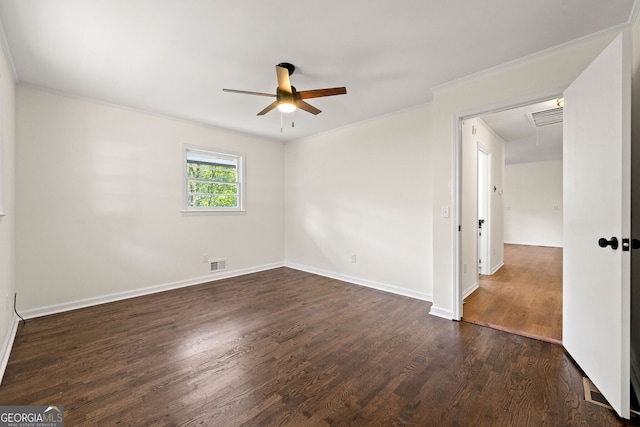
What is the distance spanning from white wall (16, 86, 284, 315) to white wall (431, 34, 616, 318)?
331 centimetres

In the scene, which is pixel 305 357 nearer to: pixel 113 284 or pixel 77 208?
pixel 113 284

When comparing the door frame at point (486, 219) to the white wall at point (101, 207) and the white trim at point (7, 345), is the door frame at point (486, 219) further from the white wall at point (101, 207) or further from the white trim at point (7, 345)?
the white trim at point (7, 345)

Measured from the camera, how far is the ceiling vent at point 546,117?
148 inches

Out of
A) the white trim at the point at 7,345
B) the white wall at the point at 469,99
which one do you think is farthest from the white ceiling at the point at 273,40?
the white trim at the point at 7,345

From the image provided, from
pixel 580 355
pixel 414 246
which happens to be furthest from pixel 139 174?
pixel 580 355

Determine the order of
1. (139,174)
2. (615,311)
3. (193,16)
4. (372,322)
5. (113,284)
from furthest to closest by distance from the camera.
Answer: (139,174) < (113,284) < (372,322) < (193,16) < (615,311)

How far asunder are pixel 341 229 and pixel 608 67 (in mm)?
3448

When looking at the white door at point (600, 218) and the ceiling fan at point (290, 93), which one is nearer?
the white door at point (600, 218)

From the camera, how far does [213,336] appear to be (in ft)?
8.27

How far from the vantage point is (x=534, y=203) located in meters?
8.33

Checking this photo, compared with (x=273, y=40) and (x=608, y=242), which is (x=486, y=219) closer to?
(x=608, y=242)

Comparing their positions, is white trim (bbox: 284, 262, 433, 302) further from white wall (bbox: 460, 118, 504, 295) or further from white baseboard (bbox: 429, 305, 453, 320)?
white wall (bbox: 460, 118, 504, 295)

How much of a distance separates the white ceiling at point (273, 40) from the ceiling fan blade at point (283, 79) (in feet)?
0.66

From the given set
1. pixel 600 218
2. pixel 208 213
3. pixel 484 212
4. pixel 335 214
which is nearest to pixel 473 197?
pixel 484 212
